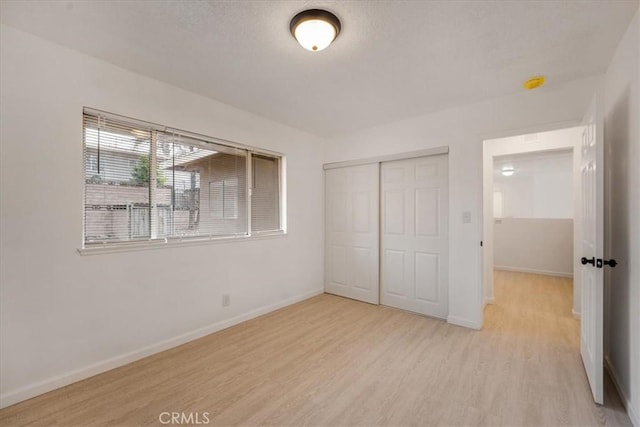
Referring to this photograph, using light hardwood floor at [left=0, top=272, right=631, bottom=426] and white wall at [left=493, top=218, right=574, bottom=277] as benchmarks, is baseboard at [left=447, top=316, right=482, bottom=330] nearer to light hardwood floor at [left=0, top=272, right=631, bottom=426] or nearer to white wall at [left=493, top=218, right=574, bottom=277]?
light hardwood floor at [left=0, top=272, right=631, bottom=426]

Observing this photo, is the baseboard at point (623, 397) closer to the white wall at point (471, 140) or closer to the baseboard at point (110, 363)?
the white wall at point (471, 140)

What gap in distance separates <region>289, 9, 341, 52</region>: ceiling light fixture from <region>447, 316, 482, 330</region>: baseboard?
303cm

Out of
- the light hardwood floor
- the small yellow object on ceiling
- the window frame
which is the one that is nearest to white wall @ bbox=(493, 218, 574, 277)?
the light hardwood floor

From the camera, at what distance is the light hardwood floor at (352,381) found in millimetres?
1729

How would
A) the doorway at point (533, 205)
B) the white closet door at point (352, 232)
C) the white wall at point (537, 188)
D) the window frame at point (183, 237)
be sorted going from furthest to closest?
the white wall at point (537, 188)
the white closet door at point (352, 232)
the doorway at point (533, 205)
the window frame at point (183, 237)

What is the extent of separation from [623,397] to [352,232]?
2.89m

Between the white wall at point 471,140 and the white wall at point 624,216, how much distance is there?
380 millimetres

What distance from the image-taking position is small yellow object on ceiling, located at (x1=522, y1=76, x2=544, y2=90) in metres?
2.42

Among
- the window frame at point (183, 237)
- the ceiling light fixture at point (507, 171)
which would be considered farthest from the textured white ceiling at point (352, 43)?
the ceiling light fixture at point (507, 171)

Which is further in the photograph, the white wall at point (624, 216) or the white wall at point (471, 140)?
the white wall at point (471, 140)

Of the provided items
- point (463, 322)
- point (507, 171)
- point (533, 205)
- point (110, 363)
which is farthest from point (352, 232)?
point (533, 205)

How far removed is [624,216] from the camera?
189cm

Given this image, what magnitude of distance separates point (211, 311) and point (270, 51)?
2.53 m

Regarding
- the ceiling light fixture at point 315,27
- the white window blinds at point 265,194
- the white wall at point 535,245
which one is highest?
the ceiling light fixture at point 315,27
